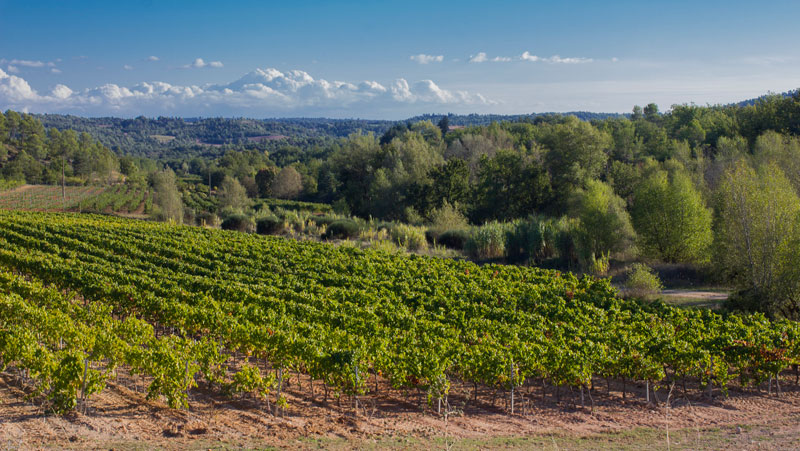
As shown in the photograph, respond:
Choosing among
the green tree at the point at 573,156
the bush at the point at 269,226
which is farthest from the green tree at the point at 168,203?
the green tree at the point at 573,156

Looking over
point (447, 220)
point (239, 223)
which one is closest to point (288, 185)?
point (239, 223)

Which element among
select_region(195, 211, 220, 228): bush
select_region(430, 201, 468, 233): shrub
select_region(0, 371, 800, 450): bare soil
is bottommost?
select_region(195, 211, 220, 228): bush

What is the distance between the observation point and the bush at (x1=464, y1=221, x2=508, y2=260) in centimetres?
3253

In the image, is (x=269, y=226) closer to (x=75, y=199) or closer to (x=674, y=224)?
(x=674, y=224)

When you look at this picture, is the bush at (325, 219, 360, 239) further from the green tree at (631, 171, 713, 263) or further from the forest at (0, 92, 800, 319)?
the green tree at (631, 171, 713, 263)

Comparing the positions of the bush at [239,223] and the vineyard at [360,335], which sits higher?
the vineyard at [360,335]

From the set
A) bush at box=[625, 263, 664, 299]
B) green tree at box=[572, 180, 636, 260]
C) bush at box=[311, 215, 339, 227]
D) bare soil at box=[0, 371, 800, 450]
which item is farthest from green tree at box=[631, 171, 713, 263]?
bush at box=[311, 215, 339, 227]

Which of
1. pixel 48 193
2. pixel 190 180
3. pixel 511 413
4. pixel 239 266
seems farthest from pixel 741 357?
pixel 190 180

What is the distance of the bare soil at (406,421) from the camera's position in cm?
883

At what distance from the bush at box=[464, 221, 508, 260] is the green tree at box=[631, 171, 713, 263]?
25.1 ft

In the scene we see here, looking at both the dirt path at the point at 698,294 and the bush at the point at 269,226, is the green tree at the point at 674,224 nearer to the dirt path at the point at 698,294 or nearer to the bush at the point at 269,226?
the dirt path at the point at 698,294

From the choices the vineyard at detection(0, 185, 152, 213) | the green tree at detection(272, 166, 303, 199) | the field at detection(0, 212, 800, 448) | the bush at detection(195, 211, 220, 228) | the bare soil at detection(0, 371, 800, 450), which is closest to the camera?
the bare soil at detection(0, 371, 800, 450)

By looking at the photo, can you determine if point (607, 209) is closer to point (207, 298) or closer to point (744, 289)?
point (744, 289)

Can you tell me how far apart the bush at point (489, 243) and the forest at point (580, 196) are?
0.29 ft
